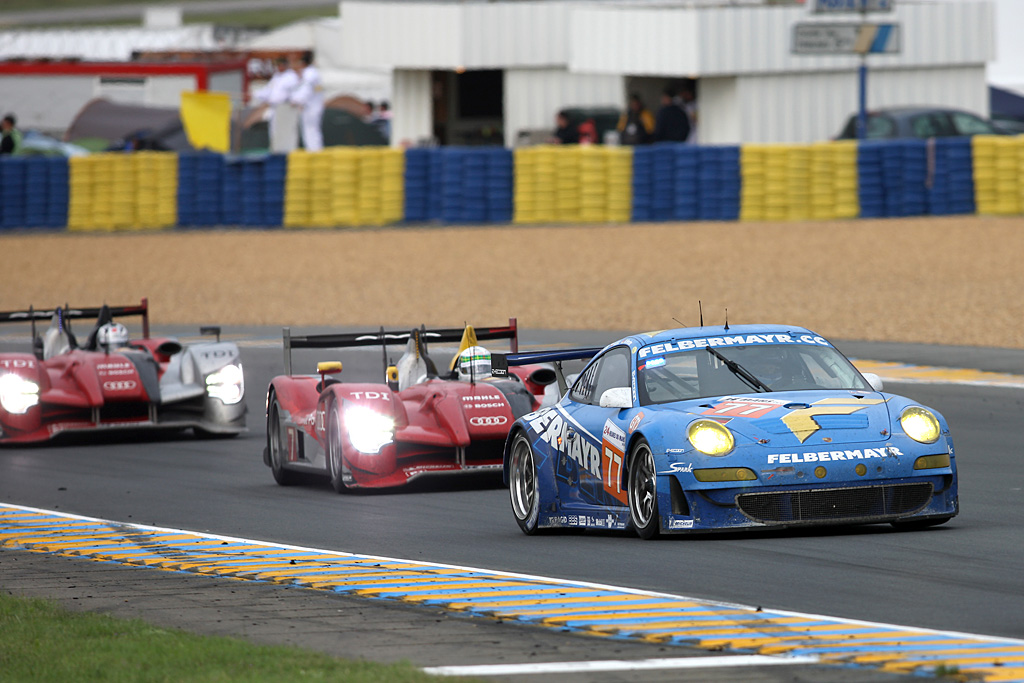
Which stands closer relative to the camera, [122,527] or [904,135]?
[122,527]

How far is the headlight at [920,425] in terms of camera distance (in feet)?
29.9

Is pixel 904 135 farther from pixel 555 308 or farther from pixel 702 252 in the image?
pixel 555 308

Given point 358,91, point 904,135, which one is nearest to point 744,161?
point 904,135

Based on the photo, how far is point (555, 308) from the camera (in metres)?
24.4

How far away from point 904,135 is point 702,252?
235 inches

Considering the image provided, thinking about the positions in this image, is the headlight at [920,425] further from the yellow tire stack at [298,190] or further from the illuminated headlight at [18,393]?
the yellow tire stack at [298,190]

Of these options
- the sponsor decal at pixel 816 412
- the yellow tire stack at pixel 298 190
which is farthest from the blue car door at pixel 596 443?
the yellow tire stack at pixel 298 190

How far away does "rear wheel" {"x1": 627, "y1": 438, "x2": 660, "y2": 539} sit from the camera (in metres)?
9.24

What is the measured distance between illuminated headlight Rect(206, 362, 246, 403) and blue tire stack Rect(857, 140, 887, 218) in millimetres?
16065

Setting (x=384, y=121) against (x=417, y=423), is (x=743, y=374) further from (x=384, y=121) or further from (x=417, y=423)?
(x=384, y=121)

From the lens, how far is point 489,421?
12.2 meters

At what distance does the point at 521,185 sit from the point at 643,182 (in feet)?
7.53

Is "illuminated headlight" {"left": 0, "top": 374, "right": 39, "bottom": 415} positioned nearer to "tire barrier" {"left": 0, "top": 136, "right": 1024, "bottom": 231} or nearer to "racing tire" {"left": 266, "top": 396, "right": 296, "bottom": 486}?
"racing tire" {"left": 266, "top": 396, "right": 296, "bottom": 486}

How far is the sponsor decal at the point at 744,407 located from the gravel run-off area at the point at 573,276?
10875 millimetres
